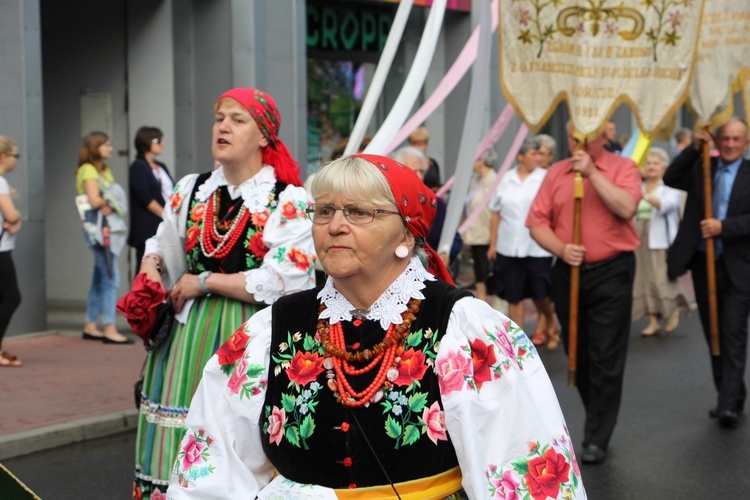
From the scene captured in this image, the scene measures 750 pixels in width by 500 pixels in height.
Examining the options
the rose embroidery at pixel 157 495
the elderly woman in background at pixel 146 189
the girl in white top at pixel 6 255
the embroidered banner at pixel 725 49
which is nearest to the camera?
the rose embroidery at pixel 157 495

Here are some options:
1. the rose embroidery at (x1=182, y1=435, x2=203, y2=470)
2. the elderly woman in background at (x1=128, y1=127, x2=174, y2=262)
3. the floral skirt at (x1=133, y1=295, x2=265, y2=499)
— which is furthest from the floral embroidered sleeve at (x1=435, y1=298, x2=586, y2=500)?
the elderly woman in background at (x1=128, y1=127, x2=174, y2=262)

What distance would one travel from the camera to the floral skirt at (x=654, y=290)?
1232 centimetres

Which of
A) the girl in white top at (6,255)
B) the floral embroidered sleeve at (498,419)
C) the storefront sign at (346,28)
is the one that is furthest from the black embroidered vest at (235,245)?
the storefront sign at (346,28)

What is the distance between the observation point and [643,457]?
7.33m

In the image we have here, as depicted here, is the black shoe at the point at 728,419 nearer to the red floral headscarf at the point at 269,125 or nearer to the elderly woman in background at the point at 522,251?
the elderly woman in background at the point at 522,251

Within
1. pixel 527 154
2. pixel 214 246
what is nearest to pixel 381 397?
pixel 214 246

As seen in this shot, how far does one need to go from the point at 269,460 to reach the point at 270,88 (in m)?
11.8

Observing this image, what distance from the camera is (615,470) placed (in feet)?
23.1

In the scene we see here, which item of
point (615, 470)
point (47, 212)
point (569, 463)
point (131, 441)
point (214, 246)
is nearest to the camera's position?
point (569, 463)

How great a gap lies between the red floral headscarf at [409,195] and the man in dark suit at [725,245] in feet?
17.3

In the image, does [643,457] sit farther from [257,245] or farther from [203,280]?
[203,280]

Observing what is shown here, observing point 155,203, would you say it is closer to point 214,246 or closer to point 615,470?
point 615,470

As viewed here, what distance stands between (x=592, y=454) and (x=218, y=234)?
300cm

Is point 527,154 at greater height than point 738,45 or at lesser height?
lesser
